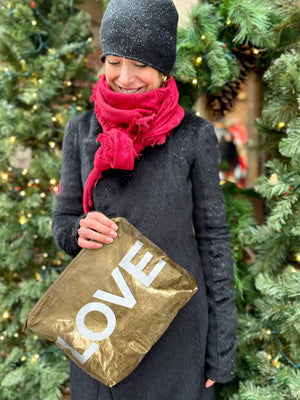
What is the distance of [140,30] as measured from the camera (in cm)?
81

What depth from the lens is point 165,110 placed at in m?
0.87

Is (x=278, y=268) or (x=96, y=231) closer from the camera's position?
(x=96, y=231)

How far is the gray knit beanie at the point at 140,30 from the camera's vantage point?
0.81 m

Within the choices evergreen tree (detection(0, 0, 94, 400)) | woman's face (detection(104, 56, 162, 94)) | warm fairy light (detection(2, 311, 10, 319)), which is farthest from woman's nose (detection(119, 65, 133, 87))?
warm fairy light (detection(2, 311, 10, 319))

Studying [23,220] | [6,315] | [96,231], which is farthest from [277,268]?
[6,315]

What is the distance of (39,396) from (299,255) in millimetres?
1148

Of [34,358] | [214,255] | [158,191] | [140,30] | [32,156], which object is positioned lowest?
[34,358]

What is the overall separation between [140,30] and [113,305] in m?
0.62

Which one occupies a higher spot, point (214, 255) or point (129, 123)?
point (129, 123)

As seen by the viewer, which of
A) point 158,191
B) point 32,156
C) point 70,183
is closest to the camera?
point 158,191

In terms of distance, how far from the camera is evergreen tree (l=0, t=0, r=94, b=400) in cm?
136

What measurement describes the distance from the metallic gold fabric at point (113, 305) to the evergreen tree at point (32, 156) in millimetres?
651

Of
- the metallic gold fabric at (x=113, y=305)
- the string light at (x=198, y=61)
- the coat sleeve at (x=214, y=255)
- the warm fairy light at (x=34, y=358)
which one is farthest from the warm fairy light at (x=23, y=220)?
the string light at (x=198, y=61)

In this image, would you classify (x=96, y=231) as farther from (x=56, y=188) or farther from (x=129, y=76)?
(x=56, y=188)
